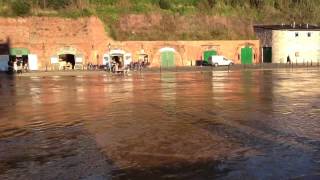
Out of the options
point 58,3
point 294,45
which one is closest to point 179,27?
→ point 58,3

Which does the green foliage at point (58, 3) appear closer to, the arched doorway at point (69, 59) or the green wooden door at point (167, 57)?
the arched doorway at point (69, 59)

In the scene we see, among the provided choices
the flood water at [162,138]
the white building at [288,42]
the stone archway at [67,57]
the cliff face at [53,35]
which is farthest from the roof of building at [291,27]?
the flood water at [162,138]

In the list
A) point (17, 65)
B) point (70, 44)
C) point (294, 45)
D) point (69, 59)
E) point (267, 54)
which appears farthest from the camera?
point (267, 54)

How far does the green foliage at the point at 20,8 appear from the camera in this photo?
62.6 metres

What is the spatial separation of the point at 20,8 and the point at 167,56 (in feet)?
57.7

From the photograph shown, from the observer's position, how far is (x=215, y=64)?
6488 centimetres

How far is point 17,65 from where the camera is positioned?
59.2m

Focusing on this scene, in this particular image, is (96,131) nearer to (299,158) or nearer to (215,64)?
(299,158)

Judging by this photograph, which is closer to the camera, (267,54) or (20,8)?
(20,8)

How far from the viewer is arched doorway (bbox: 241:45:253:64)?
69062 mm

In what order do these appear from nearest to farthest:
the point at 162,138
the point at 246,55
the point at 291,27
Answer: the point at 162,138 < the point at 246,55 < the point at 291,27

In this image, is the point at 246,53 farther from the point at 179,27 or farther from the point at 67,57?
the point at 67,57

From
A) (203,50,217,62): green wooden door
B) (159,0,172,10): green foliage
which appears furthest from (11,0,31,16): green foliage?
(203,50,217,62): green wooden door

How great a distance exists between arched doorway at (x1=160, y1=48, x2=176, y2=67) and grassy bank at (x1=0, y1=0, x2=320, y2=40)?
1505 millimetres
